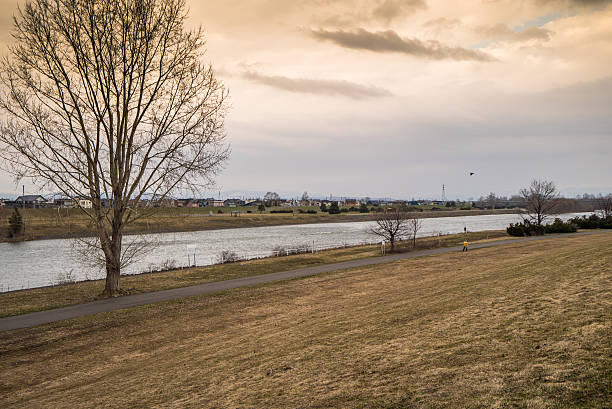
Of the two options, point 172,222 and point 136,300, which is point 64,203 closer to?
point 136,300

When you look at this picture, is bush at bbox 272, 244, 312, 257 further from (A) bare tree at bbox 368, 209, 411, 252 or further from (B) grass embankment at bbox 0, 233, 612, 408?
(B) grass embankment at bbox 0, 233, 612, 408

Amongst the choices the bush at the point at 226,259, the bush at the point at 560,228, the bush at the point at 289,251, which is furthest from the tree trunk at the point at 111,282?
the bush at the point at 560,228

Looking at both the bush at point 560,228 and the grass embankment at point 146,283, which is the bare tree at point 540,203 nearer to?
the bush at point 560,228

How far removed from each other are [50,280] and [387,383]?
3229cm

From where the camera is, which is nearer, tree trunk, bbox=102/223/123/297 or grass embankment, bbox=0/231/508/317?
grass embankment, bbox=0/231/508/317

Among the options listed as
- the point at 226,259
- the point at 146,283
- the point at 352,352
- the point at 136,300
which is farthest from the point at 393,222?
the point at 352,352

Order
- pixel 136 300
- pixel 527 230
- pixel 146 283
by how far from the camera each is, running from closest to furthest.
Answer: pixel 136 300 < pixel 146 283 < pixel 527 230

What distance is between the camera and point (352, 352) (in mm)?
8422

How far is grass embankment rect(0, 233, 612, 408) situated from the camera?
5.63 metres

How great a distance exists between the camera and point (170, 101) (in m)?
21.5

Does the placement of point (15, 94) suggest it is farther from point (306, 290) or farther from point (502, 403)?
point (502, 403)

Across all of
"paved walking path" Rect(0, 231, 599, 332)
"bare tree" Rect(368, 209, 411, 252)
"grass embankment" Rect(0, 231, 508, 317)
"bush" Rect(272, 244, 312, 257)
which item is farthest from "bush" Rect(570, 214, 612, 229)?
"paved walking path" Rect(0, 231, 599, 332)

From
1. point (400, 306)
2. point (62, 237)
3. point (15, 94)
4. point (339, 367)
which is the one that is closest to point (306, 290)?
point (400, 306)

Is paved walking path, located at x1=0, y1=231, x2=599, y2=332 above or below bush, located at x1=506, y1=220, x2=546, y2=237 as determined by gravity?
below
